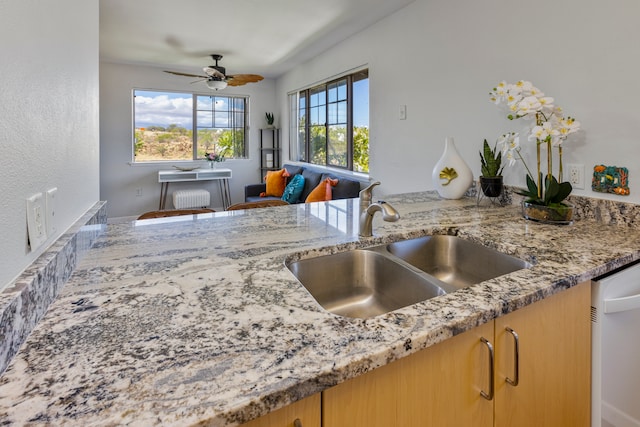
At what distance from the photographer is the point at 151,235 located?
1.33 metres

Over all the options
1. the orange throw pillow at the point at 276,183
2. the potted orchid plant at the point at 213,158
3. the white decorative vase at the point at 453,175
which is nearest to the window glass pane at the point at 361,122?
the orange throw pillow at the point at 276,183

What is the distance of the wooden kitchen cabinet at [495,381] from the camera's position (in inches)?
25.5

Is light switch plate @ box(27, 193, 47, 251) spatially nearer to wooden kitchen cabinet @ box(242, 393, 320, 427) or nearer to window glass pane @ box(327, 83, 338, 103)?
wooden kitchen cabinet @ box(242, 393, 320, 427)

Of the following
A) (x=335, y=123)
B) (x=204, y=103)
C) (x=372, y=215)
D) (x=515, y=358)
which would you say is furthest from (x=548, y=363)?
(x=204, y=103)

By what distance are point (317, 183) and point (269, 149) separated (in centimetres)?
220

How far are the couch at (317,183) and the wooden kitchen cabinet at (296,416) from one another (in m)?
3.05

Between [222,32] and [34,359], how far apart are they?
3.72 metres

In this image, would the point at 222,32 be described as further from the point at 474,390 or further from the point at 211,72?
the point at 474,390

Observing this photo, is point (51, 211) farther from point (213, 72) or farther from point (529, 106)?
point (213, 72)

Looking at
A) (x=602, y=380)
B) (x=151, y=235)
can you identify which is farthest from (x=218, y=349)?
(x=602, y=380)

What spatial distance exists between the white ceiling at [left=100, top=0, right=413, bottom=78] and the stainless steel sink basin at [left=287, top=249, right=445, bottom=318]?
245cm

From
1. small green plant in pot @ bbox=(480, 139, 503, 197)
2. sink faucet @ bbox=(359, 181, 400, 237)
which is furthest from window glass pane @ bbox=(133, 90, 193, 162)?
sink faucet @ bbox=(359, 181, 400, 237)

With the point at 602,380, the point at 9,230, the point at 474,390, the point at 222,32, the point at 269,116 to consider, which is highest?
the point at 222,32

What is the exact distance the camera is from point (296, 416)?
0.57 m
